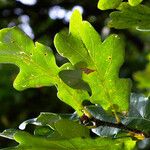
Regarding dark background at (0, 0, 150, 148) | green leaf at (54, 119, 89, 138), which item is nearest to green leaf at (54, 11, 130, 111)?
green leaf at (54, 119, 89, 138)

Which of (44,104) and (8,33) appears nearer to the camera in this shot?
(8,33)

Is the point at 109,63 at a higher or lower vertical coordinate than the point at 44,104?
higher

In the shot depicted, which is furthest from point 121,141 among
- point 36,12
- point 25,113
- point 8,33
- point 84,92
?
point 25,113

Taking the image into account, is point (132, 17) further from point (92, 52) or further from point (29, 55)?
point (29, 55)

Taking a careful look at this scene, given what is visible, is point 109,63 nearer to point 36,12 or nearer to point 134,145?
point 134,145

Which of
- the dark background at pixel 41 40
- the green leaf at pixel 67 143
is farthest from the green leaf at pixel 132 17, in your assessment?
the dark background at pixel 41 40

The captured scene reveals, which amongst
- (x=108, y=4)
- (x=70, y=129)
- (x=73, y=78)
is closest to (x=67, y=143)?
(x=70, y=129)
